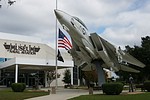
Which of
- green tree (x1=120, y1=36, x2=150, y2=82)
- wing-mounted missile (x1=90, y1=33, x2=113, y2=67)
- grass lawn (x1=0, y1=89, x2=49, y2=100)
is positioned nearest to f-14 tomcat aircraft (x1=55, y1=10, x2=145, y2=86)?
wing-mounted missile (x1=90, y1=33, x2=113, y2=67)

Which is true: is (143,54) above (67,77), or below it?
above

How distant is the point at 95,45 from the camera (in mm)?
33750

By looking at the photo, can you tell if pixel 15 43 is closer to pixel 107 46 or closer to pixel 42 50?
pixel 42 50

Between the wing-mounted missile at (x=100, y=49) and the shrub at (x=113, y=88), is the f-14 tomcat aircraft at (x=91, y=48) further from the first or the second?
the shrub at (x=113, y=88)

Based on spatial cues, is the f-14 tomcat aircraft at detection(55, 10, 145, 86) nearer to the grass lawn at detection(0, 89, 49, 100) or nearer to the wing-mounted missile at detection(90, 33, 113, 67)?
the wing-mounted missile at detection(90, 33, 113, 67)

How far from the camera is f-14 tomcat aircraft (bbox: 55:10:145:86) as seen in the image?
31484 mm

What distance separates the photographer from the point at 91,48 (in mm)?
33656

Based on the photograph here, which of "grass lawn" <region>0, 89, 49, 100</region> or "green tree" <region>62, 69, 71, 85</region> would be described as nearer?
"grass lawn" <region>0, 89, 49, 100</region>

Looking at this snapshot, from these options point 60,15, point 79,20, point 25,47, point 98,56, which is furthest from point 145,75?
point 25,47

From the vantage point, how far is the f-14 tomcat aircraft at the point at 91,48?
3148 centimetres

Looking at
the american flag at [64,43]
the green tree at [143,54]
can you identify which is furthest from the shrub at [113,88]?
the green tree at [143,54]

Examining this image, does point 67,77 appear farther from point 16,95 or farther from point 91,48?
point 16,95

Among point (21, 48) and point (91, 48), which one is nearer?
point (91, 48)

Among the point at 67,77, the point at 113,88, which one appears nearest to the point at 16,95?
the point at 113,88
